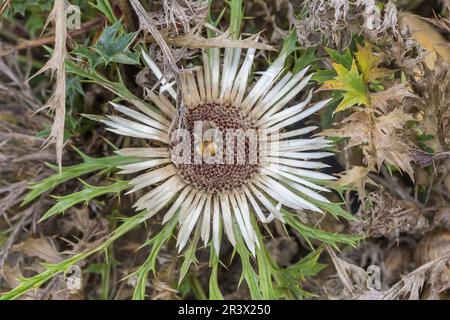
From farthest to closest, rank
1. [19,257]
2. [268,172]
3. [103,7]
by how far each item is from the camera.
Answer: [19,257] → [268,172] → [103,7]

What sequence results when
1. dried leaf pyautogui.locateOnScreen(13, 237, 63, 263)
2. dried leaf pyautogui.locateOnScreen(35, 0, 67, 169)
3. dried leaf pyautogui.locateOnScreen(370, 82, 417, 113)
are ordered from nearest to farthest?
dried leaf pyautogui.locateOnScreen(35, 0, 67, 169), dried leaf pyautogui.locateOnScreen(370, 82, 417, 113), dried leaf pyautogui.locateOnScreen(13, 237, 63, 263)

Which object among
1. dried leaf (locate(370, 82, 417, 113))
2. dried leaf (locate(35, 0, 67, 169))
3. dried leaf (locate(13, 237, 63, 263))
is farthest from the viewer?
dried leaf (locate(13, 237, 63, 263))

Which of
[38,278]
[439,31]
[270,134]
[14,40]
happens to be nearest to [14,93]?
[14,40]

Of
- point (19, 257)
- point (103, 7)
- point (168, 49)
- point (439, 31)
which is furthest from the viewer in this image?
point (439, 31)

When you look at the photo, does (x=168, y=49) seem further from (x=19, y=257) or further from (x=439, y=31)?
(x=439, y=31)

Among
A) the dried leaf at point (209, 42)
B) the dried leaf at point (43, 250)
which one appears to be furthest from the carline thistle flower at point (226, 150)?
the dried leaf at point (43, 250)

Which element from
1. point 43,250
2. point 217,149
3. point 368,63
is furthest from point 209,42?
point 43,250

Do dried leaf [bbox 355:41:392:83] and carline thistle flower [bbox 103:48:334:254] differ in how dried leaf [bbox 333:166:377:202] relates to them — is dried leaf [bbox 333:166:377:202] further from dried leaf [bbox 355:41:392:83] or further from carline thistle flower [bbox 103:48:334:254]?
dried leaf [bbox 355:41:392:83]

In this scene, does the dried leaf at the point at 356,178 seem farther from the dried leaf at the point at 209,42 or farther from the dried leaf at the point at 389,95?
the dried leaf at the point at 209,42

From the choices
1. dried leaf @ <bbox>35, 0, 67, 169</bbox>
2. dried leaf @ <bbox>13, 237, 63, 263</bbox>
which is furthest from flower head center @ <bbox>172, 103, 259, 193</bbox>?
dried leaf @ <bbox>13, 237, 63, 263</bbox>
